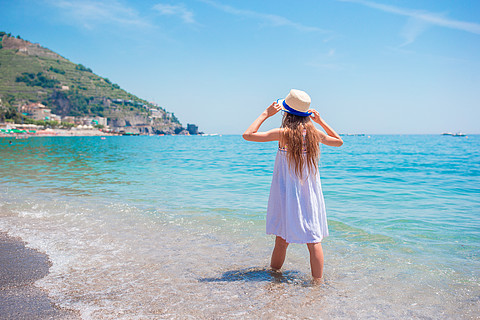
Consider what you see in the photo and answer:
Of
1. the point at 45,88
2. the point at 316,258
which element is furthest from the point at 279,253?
the point at 45,88

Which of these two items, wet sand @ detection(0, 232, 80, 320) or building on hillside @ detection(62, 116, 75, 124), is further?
building on hillside @ detection(62, 116, 75, 124)

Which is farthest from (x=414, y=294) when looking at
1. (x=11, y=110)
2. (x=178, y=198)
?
(x=11, y=110)

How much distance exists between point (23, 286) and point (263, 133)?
9.69ft

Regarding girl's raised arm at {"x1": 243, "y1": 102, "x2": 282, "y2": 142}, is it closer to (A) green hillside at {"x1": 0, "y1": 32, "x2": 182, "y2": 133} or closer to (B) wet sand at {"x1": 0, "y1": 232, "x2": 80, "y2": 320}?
(B) wet sand at {"x1": 0, "y1": 232, "x2": 80, "y2": 320}

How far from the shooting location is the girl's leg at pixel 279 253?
3910mm

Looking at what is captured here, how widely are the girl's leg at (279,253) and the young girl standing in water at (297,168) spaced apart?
0.24 meters

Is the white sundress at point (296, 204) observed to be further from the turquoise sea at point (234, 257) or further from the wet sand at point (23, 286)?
the wet sand at point (23, 286)

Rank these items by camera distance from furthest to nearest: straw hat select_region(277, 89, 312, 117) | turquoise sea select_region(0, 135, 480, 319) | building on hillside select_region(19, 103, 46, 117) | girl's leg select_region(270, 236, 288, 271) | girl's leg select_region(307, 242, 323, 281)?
building on hillside select_region(19, 103, 46, 117)
girl's leg select_region(270, 236, 288, 271)
girl's leg select_region(307, 242, 323, 281)
straw hat select_region(277, 89, 312, 117)
turquoise sea select_region(0, 135, 480, 319)

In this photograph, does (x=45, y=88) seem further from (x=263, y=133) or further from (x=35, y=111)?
(x=263, y=133)

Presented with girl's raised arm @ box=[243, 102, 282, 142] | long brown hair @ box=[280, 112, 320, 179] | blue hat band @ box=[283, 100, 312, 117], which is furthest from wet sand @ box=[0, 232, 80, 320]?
blue hat band @ box=[283, 100, 312, 117]

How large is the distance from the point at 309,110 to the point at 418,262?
288cm

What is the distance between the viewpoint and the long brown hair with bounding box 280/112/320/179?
354 cm

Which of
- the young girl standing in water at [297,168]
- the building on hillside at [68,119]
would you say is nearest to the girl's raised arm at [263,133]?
the young girl standing in water at [297,168]

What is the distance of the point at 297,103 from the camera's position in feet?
11.3
